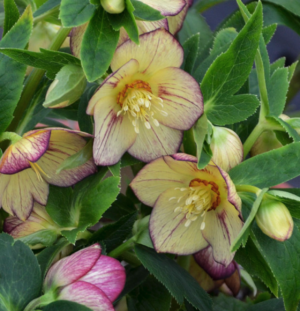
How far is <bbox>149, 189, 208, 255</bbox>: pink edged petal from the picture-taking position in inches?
17.7

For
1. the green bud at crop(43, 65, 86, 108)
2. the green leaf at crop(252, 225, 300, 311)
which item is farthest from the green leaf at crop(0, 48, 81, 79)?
the green leaf at crop(252, 225, 300, 311)

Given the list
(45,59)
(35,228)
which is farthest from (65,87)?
(35,228)

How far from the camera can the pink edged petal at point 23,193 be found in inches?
17.9

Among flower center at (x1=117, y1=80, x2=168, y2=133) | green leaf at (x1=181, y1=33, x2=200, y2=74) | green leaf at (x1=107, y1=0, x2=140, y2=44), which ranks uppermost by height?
green leaf at (x1=107, y1=0, x2=140, y2=44)

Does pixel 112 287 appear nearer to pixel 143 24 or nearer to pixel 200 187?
pixel 200 187

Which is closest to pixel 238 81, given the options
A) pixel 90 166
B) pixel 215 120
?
pixel 215 120

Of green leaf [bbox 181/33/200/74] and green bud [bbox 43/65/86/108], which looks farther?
green leaf [bbox 181/33/200/74]

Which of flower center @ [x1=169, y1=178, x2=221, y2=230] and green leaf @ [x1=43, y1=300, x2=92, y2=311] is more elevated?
flower center @ [x1=169, y1=178, x2=221, y2=230]

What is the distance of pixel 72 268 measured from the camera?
383 millimetres

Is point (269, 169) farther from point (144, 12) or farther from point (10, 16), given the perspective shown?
point (10, 16)

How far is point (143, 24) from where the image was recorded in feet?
1.48

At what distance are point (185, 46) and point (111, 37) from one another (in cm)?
15

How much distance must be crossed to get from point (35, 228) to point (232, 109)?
0.74 feet

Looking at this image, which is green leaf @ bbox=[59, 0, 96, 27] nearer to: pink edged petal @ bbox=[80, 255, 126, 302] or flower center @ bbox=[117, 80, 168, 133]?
flower center @ bbox=[117, 80, 168, 133]
